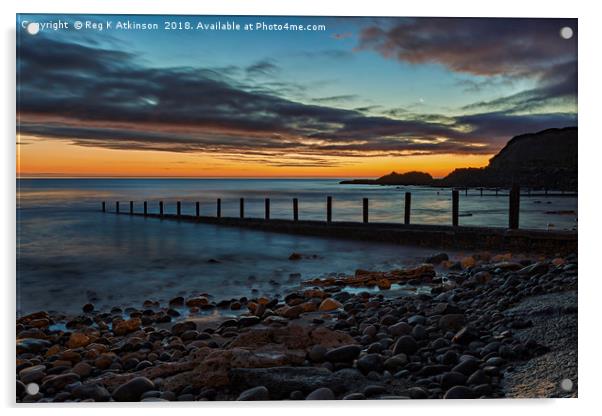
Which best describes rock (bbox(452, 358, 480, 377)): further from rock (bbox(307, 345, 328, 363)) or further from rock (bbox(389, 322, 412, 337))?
rock (bbox(307, 345, 328, 363))

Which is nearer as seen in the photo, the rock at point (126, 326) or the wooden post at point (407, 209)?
the rock at point (126, 326)

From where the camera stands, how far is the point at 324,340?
10.4 ft

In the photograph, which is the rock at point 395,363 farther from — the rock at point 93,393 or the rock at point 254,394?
the rock at point 93,393

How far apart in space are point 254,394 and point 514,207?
3060 mm

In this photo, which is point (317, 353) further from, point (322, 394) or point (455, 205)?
point (455, 205)

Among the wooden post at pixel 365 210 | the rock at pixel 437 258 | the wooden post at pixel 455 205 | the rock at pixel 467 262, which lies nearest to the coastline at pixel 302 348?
the rock at pixel 467 262

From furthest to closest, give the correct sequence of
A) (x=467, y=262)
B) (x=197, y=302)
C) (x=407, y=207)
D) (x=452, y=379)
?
(x=407, y=207), (x=467, y=262), (x=197, y=302), (x=452, y=379)

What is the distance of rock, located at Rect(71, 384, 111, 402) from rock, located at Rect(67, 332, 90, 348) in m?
0.41

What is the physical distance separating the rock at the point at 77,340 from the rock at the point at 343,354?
163 cm

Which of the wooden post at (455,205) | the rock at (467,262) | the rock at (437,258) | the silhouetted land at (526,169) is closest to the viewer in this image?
the silhouetted land at (526,169)

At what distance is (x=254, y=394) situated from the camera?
292 centimetres

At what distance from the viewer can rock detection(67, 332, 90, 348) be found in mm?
3264

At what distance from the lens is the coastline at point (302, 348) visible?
2.92 meters

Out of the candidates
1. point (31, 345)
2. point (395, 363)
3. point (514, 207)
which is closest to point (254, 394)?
point (395, 363)
